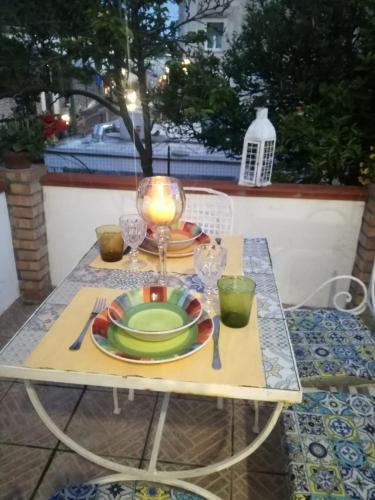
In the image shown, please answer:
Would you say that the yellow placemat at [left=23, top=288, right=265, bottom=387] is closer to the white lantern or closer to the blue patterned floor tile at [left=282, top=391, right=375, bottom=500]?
the blue patterned floor tile at [left=282, top=391, right=375, bottom=500]

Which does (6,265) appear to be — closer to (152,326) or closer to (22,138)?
(22,138)

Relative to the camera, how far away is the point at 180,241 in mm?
1472

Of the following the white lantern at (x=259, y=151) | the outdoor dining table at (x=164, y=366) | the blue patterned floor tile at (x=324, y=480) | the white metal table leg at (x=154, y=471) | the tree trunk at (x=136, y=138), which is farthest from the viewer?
the tree trunk at (x=136, y=138)

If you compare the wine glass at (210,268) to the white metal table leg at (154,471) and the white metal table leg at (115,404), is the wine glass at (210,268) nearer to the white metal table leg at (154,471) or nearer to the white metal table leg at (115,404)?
the white metal table leg at (154,471)

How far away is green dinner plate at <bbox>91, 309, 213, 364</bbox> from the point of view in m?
0.90

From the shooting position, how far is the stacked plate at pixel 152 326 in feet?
3.01

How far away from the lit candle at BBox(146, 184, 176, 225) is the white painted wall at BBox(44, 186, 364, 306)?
43.1 inches

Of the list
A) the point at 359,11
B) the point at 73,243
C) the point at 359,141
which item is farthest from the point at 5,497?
the point at 359,11

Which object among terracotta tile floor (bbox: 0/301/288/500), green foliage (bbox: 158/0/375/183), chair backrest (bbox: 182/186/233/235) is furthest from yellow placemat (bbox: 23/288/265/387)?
green foliage (bbox: 158/0/375/183)

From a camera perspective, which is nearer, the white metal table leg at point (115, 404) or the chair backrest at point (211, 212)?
the white metal table leg at point (115, 404)

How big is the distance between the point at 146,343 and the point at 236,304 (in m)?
0.25

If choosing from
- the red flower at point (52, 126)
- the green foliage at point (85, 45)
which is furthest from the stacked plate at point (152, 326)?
the green foliage at point (85, 45)

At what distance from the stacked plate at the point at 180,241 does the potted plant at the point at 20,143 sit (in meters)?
1.07

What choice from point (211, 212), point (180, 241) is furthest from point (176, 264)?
point (211, 212)
